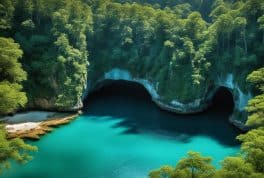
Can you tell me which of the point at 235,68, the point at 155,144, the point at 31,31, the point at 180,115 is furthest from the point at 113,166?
the point at 31,31

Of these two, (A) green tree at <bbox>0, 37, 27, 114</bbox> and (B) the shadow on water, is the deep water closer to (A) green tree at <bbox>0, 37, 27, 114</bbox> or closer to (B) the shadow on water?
(B) the shadow on water

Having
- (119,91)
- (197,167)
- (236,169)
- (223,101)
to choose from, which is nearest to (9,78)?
(119,91)

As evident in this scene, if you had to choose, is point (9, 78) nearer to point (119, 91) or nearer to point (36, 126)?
point (36, 126)

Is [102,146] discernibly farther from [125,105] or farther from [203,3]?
[203,3]

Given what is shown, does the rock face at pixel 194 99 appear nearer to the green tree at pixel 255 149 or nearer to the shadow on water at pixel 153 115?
the shadow on water at pixel 153 115

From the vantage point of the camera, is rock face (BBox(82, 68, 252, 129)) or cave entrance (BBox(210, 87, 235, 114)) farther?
cave entrance (BBox(210, 87, 235, 114))

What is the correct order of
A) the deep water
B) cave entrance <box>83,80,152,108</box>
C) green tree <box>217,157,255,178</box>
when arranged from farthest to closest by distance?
cave entrance <box>83,80,152,108</box>, the deep water, green tree <box>217,157,255,178</box>

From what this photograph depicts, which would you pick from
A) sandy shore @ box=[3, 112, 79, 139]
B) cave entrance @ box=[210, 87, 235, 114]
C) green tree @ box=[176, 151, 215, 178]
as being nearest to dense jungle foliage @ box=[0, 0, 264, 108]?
sandy shore @ box=[3, 112, 79, 139]
